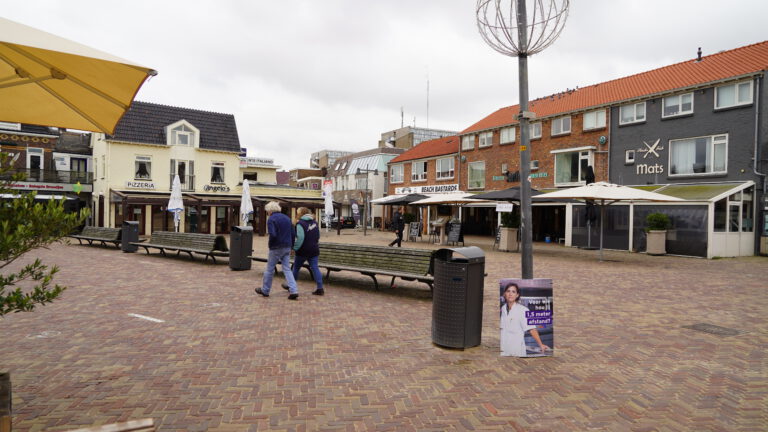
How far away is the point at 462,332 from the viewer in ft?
17.8

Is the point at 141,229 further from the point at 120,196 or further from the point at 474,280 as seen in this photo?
the point at 474,280

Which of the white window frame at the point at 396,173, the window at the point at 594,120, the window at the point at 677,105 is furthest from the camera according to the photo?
the white window frame at the point at 396,173

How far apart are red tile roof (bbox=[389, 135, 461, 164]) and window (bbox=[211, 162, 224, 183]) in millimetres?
15005

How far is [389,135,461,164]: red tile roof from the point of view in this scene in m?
36.0

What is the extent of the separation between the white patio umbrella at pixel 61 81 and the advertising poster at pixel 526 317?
3.98 meters

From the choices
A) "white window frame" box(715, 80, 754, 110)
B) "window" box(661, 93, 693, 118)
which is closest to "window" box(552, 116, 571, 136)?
"window" box(661, 93, 693, 118)

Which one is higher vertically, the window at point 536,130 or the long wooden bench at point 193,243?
the window at point 536,130

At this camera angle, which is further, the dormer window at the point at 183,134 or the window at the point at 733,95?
the dormer window at the point at 183,134

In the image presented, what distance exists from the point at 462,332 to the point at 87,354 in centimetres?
409

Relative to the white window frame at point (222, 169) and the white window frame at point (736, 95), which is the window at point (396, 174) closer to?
the white window frame at point (222, 169)

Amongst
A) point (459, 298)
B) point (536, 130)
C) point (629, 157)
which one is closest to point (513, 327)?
point (459, 298)

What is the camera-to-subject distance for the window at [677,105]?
20344mm

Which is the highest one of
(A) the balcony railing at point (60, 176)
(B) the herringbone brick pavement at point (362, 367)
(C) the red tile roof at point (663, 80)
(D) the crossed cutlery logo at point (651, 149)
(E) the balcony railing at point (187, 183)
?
(C) the red tile roof at point (663, 80)

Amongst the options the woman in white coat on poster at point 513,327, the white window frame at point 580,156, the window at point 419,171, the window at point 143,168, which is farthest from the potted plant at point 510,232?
the window at point 143,168
